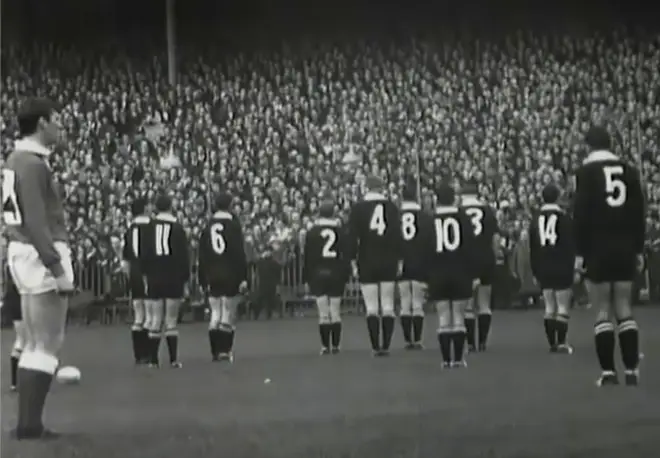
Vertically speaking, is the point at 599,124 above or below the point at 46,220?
above

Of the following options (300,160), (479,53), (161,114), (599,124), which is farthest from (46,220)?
(599,124)

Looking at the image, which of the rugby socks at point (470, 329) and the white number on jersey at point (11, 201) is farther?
the rugby socks at point (470, 329)

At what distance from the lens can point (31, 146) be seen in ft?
10.1

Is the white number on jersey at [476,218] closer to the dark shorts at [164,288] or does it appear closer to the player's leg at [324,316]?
the player's leg at [324,316]

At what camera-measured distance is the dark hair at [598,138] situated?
10.9 ft

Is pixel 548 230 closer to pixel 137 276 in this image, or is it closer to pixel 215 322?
pixel 215 322

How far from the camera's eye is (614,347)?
11.1ft

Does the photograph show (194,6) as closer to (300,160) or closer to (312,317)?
(300,160)

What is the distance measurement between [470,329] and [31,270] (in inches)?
71.8

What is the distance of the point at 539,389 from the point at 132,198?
4.27 feet

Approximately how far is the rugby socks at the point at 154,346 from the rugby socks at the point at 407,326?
85 centimetres

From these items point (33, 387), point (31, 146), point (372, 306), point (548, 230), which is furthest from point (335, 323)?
point (31, 146)

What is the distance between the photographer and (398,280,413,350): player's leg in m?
4.38

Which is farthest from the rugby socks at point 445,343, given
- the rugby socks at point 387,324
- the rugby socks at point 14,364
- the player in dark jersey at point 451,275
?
the rugby socks at point 14,364
